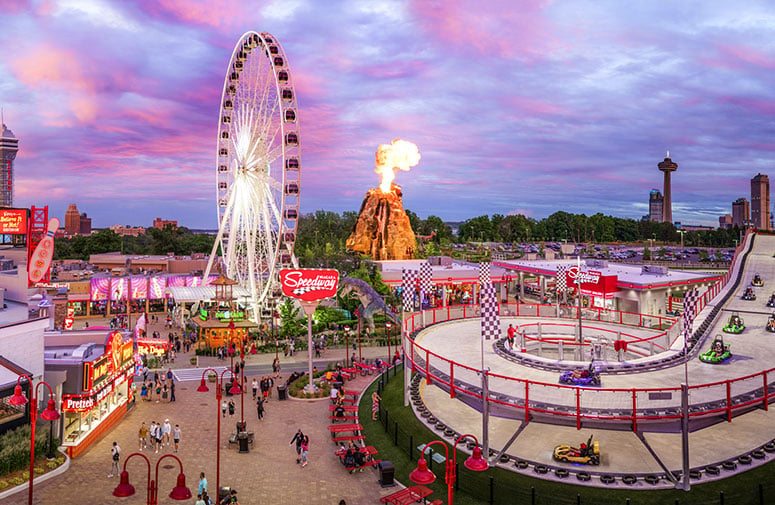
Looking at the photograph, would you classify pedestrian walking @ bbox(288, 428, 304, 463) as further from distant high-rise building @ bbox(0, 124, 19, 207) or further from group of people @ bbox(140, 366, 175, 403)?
distant high-rise building @ bbox(0, 124, 19, 207)

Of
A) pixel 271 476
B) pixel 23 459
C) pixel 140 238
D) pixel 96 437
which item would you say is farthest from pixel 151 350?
pixel 140 238

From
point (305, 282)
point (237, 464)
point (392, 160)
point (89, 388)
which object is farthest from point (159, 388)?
point (392, 160)

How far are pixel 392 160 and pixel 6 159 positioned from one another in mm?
145132

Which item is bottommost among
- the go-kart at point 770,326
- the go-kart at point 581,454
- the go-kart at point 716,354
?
the go-kart at point 581,454

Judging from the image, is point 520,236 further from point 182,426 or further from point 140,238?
point 182,426

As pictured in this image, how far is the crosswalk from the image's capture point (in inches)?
1563

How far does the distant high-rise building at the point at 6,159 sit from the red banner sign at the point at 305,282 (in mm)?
183627

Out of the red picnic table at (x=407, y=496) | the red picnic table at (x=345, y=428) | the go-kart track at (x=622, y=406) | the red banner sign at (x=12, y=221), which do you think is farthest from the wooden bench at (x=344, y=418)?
the red banner sign at (x=12, y=221)

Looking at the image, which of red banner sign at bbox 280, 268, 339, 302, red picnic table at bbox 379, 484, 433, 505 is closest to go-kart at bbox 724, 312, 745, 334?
red picnic table at bbox 379, 484, 433, 505

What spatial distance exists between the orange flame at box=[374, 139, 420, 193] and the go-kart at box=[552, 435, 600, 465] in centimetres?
8826

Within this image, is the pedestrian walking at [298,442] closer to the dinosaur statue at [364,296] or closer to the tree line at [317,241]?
the dinosaur statue at [364,296]

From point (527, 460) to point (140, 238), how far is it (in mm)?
167752

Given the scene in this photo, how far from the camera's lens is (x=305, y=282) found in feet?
116

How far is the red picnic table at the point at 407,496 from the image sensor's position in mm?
19250
